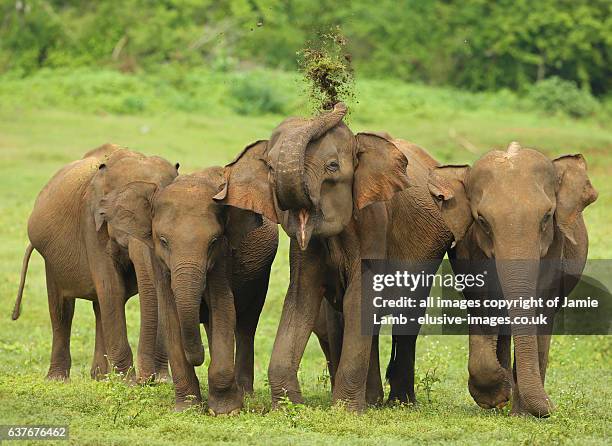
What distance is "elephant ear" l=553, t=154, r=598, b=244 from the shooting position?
10.1 meters

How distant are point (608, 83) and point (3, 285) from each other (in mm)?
26196

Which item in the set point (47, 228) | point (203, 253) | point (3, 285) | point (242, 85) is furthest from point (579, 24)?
point (203, 253)

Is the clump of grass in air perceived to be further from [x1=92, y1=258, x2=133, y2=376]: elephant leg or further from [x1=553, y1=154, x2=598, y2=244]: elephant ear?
[x1=92, y1=258, x2=133, y2=376]: elephant leg

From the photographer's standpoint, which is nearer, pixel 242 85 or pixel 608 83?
pixel 242 85

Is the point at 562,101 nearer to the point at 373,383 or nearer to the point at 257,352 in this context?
the point at 257,352

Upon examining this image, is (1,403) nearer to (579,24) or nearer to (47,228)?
Answer: (47,228)

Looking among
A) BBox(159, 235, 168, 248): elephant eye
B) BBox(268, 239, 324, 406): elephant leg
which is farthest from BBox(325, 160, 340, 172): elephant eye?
BBox(159, 235, 168, 248): elephant eye

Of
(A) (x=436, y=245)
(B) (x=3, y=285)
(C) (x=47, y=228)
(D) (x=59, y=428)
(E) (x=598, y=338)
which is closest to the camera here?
(D) (x=59, y=428)

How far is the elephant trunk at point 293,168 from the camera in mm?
9352

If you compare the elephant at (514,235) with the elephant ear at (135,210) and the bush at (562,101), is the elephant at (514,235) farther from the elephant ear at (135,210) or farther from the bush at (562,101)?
the bush at (562,101)

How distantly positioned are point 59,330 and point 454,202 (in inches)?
157

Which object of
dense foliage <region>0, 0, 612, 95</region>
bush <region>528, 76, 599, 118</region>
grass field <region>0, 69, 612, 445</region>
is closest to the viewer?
grass field <region>0, 69, 612, 445</region>

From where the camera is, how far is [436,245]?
1095 centimetres

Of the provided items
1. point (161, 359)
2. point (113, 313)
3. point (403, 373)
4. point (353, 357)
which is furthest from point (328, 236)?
point (161, 359)
